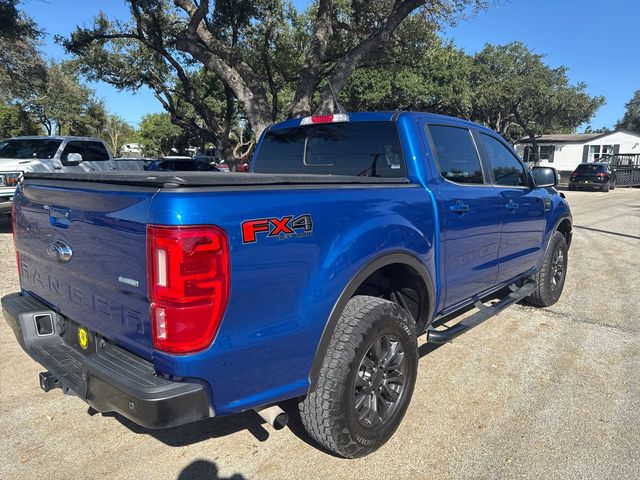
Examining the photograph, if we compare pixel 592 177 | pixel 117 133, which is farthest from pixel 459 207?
pixel 117 133

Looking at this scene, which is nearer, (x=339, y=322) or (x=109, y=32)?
(x=339, y=322)

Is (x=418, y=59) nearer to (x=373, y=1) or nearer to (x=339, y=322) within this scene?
(x=373, y=1)

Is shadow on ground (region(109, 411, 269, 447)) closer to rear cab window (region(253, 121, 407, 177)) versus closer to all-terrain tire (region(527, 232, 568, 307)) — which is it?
rear cab window (region(253, 121, 407, 177))

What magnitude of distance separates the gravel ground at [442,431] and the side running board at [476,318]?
1.35ft

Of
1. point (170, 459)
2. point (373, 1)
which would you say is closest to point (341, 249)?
point (170, 459)

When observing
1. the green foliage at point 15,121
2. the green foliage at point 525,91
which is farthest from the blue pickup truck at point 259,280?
the green foliage at point 15,121

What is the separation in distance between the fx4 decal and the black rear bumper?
66 centimetres

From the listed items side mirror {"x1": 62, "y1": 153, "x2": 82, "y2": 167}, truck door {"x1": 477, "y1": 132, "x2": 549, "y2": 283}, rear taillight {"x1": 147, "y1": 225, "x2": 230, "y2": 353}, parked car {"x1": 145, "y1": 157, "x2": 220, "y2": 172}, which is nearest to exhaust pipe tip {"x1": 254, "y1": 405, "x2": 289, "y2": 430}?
rear taillight {"x1": 147, "y1": 225, "x2": 230, "y2": 353}

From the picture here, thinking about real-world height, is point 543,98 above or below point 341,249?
above

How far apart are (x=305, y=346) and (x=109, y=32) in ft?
57.4

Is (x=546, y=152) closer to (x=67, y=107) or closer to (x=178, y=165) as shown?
(x=178, y=165)

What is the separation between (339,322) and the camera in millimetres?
2545

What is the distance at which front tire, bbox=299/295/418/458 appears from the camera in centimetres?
246

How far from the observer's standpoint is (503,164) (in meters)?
4.41
